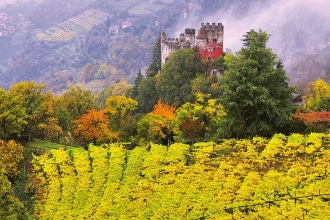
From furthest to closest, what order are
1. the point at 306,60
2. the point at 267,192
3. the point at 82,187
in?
the point at 306,60
the point at 82,187
the point at 267,192

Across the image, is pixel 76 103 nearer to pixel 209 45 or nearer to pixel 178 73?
pixel 178 73

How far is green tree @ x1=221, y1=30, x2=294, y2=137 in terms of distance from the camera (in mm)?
41812

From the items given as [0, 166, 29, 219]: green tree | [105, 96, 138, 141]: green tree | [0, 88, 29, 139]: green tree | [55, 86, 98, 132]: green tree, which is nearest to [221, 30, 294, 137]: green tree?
[0, 166, 29, 219]: green tree

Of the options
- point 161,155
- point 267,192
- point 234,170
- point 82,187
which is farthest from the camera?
point 161,155

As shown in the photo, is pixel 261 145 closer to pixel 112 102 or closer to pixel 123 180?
pixel 123 180

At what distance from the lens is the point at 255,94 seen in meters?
41.9

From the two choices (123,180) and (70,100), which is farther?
(70,100)

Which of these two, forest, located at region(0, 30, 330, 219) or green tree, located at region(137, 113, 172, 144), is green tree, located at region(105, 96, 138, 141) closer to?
forest, located at region(0, 30, 330, 219)

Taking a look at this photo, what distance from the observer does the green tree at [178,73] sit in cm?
8326

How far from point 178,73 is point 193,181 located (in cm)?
5216

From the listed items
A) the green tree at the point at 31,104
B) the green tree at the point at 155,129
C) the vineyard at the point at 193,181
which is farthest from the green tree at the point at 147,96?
A: the vineyard at the point at 193,181

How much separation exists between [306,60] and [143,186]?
506ft

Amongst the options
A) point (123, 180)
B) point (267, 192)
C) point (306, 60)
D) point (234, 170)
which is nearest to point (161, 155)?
point (123, 180)

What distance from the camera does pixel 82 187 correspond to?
35656 mm
